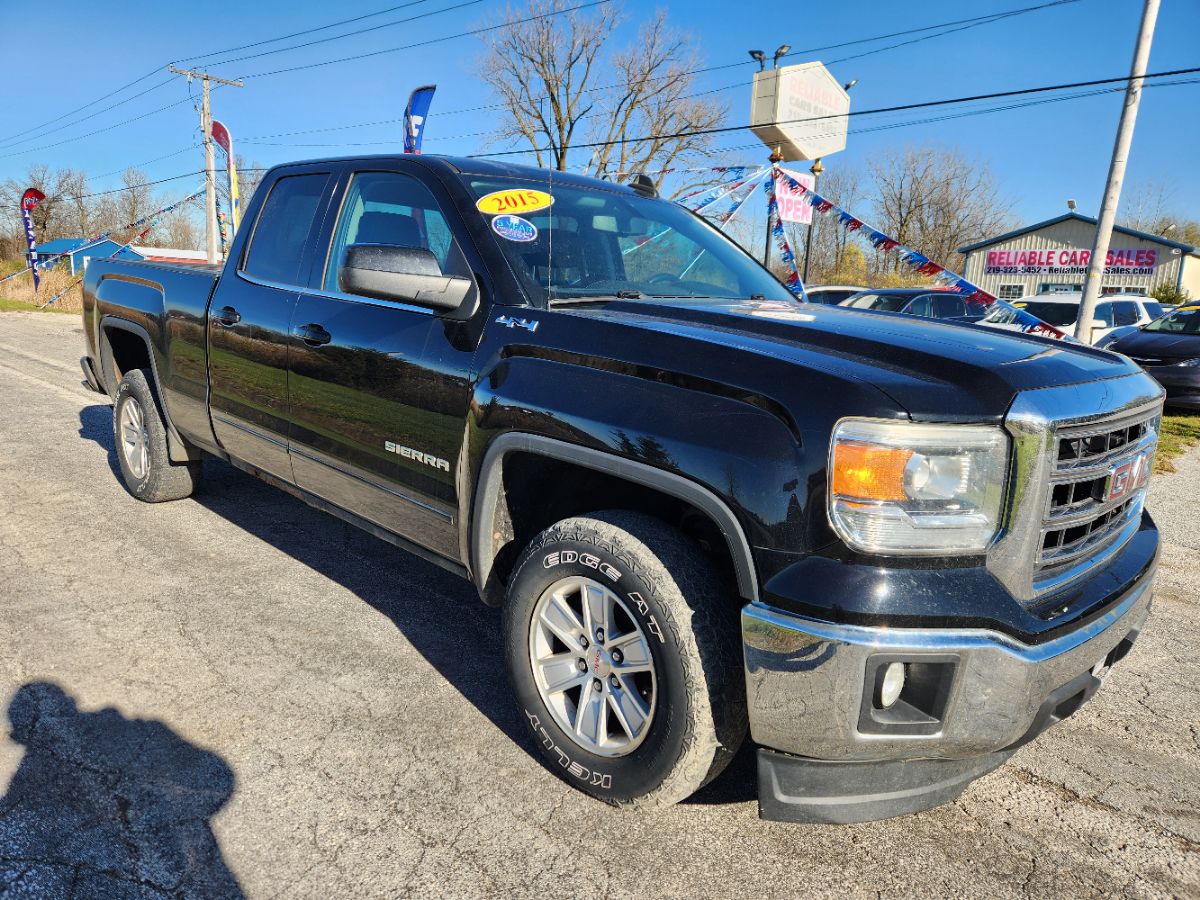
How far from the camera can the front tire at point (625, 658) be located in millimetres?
2150

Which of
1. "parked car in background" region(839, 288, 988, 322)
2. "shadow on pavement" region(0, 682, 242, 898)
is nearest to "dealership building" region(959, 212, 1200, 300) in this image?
"parked car in background" region(839, 288, 988, 322)

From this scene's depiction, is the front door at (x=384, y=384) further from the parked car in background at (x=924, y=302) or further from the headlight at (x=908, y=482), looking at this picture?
the parked car in background at (x=924, y=302)

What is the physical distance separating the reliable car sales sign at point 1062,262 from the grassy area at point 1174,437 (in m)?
33.8

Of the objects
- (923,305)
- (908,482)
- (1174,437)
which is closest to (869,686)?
(908,482)

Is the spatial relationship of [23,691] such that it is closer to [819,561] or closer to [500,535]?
[500,535]

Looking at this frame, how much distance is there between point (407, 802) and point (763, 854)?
1037 mm

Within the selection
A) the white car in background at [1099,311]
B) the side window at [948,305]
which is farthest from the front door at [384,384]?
the white car in background at [1099,311]

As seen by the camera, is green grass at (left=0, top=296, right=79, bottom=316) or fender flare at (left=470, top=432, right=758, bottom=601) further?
green grass at (left=0, top=296, right=79, bottom=316)

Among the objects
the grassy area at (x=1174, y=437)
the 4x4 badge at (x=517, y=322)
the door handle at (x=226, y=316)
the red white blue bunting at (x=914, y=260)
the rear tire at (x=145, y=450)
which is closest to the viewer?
the 4x4 badge at (x=517, y=322)

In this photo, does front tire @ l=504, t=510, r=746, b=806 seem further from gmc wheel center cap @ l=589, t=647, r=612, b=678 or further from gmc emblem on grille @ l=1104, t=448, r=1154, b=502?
gmc emblem on grille @ l=1104, t=448, r=1154, b=502

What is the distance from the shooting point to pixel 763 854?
230 cm

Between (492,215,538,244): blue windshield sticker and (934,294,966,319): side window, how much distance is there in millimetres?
12851

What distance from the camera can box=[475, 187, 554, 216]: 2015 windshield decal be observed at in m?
3.02

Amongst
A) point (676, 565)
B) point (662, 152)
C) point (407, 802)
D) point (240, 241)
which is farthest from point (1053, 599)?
point (662, 152)
